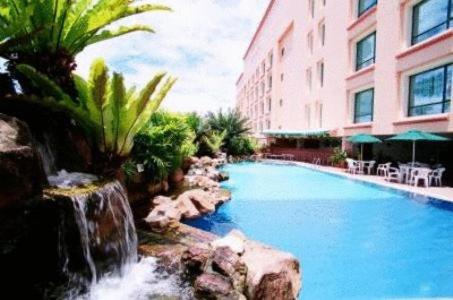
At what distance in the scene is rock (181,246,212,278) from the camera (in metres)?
4.64

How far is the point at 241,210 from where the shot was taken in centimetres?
1033

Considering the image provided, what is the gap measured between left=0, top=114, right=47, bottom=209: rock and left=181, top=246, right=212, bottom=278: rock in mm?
2169

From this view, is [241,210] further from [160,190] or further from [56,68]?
[56,68]

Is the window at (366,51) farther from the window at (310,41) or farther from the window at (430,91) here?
the window at (310,41)

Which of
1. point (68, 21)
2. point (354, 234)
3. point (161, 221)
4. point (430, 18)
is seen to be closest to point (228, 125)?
point (430, 18)

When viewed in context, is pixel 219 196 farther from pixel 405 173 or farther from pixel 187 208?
pixel 405 173

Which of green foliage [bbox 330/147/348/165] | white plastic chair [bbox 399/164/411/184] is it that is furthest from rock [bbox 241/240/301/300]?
green foliage [bbox 330/147/348/165]

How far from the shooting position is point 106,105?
5.67 meters

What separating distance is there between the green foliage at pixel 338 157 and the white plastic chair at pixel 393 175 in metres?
4.31

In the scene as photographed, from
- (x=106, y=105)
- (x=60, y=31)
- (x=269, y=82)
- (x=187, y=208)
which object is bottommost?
(x=187, y=208)

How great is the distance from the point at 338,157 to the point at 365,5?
9477 millimetres

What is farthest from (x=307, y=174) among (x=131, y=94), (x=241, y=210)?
(x=131, y=94)

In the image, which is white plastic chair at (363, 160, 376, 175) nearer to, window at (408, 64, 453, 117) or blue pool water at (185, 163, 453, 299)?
window at (408, 64, 453, 117)

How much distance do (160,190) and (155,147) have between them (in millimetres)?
1545
